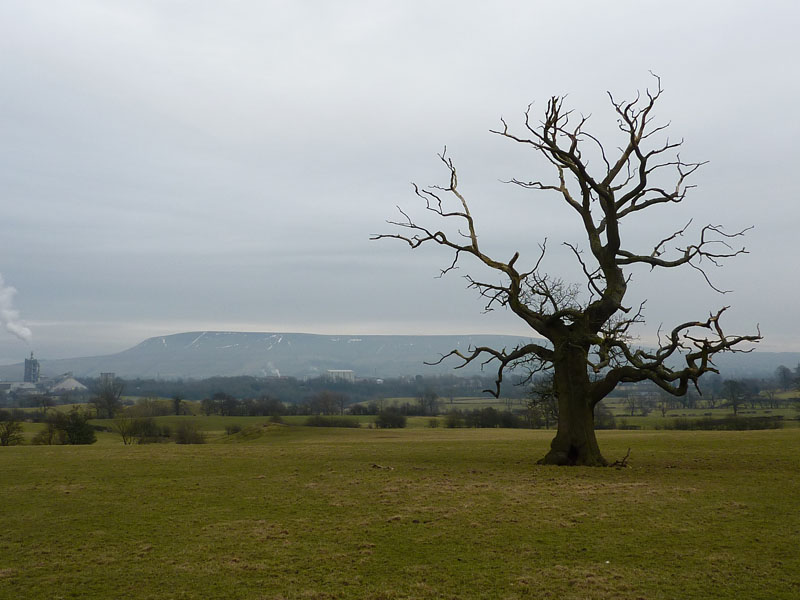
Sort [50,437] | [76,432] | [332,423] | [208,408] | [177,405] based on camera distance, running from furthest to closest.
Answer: [208,408], [177,405], [332,423], [50,437], [76,432]

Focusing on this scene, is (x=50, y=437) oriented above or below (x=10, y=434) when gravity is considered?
below

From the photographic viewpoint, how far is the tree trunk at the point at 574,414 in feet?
69.7

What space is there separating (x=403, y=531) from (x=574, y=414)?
10.5 metres

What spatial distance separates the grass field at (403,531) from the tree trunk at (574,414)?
121cm

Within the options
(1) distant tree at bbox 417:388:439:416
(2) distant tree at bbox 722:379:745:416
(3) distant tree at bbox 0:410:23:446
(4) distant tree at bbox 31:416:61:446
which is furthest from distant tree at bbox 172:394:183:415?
(2) distant tree at bbox 722:379:745:416

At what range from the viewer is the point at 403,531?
12469 mm

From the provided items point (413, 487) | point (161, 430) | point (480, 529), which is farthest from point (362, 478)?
point (161, 430)

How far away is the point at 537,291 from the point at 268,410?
92.7 meters

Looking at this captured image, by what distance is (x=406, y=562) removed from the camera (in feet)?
34.5

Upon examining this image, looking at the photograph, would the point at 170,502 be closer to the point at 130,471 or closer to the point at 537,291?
the point at 130,471

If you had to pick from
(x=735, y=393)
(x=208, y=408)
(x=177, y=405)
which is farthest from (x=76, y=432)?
(x=735, y=393)

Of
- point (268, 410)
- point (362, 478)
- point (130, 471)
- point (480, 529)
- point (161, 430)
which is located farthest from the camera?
point (268, 410)

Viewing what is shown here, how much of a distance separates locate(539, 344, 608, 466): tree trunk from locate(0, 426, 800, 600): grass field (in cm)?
121

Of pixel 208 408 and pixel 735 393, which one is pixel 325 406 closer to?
pixel 208 408
